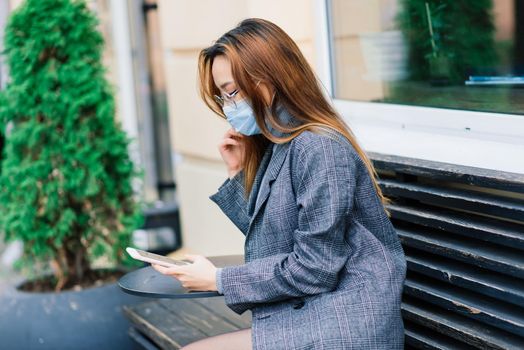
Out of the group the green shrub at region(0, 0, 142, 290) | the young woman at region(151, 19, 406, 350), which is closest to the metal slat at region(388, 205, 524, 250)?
the young woman at region(151, 19, 406, 350)

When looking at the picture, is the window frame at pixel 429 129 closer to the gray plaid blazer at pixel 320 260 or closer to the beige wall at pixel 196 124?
the beige wall at pixel 196 124

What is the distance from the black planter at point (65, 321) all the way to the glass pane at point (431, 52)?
1.38 m

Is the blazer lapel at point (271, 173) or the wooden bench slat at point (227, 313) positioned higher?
the blazer lapel at point (271, 173)

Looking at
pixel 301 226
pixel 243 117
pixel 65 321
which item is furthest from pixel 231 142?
pixel 65 321

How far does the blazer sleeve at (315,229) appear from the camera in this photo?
2.16 meters

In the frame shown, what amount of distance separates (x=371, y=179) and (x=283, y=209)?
0.23 metres

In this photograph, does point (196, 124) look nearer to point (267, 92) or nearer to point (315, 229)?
point (267, 92)

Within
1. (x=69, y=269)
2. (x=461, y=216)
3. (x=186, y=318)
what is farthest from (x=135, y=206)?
(x=461, y=216)

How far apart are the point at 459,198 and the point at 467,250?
6.4 inches

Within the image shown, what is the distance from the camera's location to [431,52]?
3.30m

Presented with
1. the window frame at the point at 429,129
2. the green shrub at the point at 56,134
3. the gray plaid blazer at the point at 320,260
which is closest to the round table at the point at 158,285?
the gray plaid blazer at the point at 320,260

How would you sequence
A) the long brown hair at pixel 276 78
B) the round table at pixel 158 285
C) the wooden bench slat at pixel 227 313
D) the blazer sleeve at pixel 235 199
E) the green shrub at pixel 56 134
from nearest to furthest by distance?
the long brown hair at pixel 276 78, the round table at pixel 158 285, the blazer sleeve at pixel 235 199, the wooden bench slat at pixel 227 313, the green shrub at pixel 56 134

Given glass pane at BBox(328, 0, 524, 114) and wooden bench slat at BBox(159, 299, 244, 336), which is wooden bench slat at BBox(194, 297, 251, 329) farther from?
glass pane at BBox(328, 0, 524, 114)

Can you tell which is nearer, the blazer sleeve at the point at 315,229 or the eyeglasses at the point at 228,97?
the blazer sleeve at the point at 315,229
